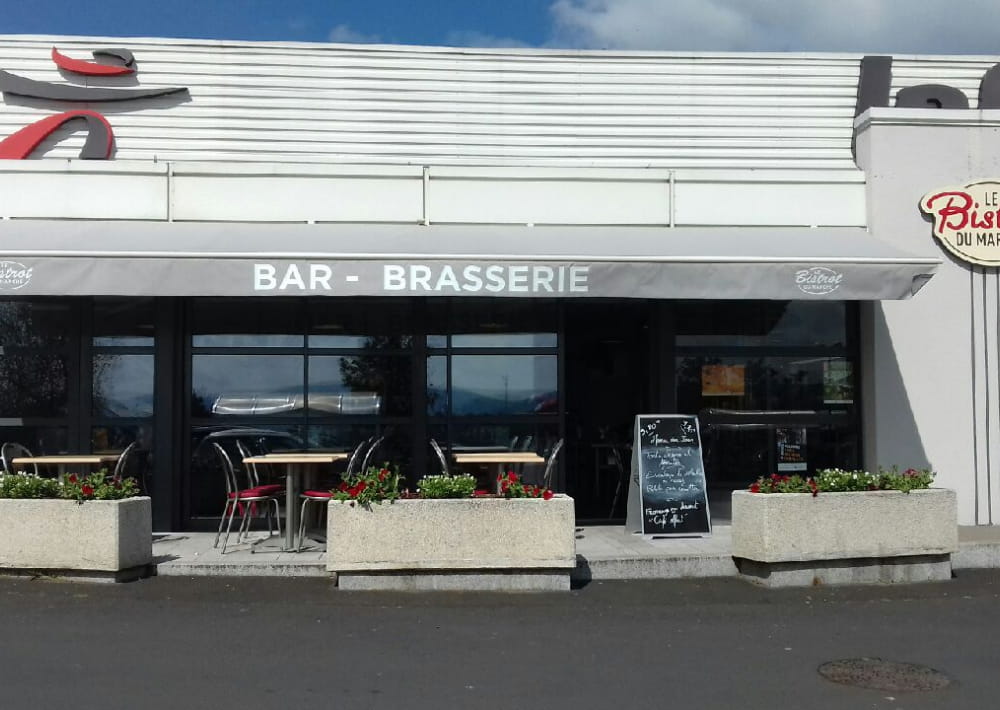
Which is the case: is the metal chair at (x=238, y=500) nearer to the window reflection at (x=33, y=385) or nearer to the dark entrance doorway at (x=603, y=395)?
the window reflection at (x=33, y=385)

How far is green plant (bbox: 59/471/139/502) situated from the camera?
808cm

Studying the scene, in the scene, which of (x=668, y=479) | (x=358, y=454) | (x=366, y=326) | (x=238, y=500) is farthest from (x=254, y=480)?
(x=668, y=479)

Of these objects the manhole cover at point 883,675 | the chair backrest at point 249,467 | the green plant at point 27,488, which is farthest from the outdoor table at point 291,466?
the manhole cover at point 883,675

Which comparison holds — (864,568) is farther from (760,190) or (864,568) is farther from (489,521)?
(760,190)

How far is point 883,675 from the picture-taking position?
5773 millimetres

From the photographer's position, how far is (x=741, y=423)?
35.9ft

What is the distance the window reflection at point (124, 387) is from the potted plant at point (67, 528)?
2324mm

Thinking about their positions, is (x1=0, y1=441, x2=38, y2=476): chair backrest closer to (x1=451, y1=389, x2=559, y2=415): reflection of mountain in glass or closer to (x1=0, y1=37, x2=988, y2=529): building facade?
(x1=0, y1=37, x2=988, y2=529): building facade

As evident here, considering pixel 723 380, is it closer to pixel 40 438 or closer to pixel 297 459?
pixel 297 459

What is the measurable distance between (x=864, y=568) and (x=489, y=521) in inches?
119

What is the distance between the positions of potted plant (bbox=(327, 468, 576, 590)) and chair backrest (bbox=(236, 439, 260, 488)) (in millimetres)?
1771

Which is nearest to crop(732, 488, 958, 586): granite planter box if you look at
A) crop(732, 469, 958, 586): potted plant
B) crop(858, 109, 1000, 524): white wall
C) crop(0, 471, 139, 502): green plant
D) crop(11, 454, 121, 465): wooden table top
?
crop(732, 469, 958, 586): potted plant

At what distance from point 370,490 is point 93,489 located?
221 cm

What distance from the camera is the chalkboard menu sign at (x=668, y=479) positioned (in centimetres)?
974
